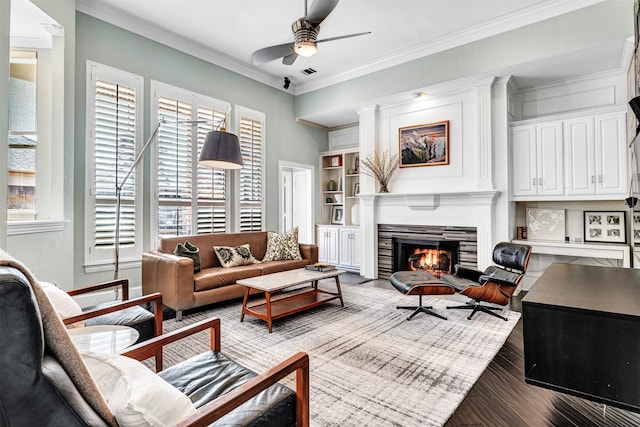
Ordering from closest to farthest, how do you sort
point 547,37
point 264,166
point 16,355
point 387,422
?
point 16,355 < point 387,422 < point 547,37 < point 264,166

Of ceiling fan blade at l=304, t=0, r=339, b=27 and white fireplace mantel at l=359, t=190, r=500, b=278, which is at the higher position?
ceiling fan blade at l=304, t=0, r=339, b=27

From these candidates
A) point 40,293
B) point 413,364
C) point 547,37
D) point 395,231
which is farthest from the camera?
point 395,231

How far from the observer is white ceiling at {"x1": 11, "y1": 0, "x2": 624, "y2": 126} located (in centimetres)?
378

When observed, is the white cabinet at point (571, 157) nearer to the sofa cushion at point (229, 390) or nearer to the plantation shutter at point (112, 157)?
the sofa cushion at point (229, 390)

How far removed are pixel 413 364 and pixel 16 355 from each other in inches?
93.6

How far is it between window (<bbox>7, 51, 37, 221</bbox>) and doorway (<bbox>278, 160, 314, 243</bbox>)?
4049 millimetres

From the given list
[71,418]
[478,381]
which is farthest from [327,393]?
[71,418]

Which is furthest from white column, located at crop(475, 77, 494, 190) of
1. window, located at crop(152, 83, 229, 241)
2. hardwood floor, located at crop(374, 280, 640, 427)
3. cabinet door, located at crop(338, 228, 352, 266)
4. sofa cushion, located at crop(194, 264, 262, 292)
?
window, located at crop(152, 83, 229, 241)

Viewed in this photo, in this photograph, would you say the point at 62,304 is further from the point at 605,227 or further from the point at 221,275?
the point at 605,227


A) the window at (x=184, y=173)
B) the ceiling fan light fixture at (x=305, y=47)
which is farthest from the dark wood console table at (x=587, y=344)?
the window at (x=184, y=173)

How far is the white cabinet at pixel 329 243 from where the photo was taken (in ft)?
21.3

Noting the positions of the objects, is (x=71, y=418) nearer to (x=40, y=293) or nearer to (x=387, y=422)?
(x=40, y=293)

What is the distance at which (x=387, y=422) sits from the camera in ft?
5.88

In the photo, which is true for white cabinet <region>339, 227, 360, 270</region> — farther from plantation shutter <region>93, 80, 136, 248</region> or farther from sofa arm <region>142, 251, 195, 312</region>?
plantation shutter <region>93, 80, 136, 248</region>
